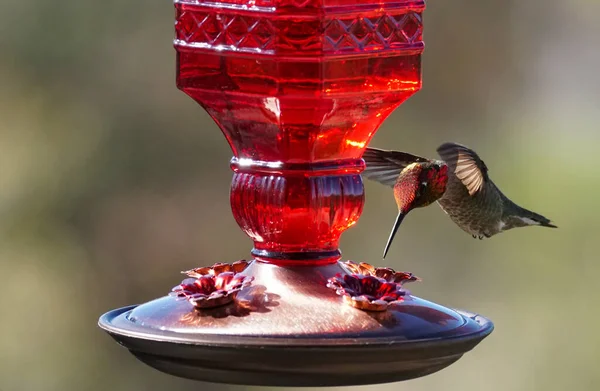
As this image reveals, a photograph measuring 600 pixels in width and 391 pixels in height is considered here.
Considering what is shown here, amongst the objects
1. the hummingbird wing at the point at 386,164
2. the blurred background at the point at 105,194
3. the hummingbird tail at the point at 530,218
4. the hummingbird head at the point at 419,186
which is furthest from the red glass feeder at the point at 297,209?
the blurred background at the point at 105,194

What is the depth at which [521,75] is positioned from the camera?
1242cm

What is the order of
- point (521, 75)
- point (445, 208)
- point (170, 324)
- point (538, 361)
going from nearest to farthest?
point (170, 324) < point (445, 208) < point (538, 361) < point (521, 75)

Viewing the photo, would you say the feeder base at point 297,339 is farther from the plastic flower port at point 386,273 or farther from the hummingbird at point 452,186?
the hummingbird at point 452,186

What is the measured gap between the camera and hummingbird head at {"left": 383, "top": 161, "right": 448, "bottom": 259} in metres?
4.10

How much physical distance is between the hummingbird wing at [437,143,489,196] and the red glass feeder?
2012 millimetres

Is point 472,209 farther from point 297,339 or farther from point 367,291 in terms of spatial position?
point 297,339

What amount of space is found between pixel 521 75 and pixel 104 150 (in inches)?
173

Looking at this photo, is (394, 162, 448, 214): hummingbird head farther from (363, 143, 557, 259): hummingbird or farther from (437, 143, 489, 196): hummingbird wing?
(437, 143, 489, 196): hummingbird wing

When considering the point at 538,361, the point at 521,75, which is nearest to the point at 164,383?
the point at 538,361

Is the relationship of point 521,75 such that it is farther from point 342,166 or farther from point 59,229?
point 342,166

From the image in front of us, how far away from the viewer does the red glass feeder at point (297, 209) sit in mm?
2641

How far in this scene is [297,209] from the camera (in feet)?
9.93

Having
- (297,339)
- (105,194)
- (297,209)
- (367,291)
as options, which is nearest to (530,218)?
(297,209)

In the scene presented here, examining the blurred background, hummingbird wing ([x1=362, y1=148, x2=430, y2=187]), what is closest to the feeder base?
hummingbird wing ([x1=362, y1=148, x2=430, y2=187])
